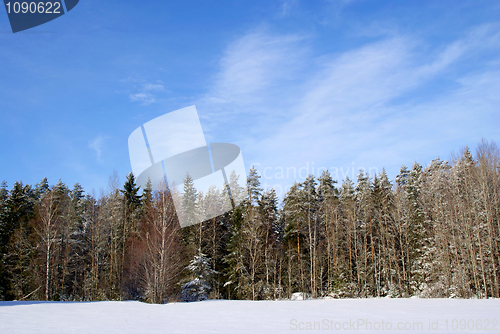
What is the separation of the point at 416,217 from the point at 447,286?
8.15 m

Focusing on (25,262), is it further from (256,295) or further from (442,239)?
(442,239)

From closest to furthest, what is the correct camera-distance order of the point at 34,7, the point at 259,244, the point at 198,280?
1. the point at 34,7
2. the point at 198,280
3. the point at 259,244

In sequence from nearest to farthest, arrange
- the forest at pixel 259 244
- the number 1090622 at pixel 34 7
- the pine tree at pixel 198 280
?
the number 1090622 at pixel 34 7 < the forest at pixel 259 244 < the pine tree at pixel 198 280

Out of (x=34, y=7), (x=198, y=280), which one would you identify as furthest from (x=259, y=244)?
(x=34, y=7)

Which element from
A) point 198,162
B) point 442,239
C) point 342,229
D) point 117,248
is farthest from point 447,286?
point 117,248

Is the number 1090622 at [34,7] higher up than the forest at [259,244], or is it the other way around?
the number 1090622 at [34,7]

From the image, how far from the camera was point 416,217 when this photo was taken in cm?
3500

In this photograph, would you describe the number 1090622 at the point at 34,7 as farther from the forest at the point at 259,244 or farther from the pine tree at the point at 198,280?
the pine tree at the point at 198,280

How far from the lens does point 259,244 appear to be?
31.2 m

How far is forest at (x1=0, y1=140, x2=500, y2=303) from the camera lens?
26625mm

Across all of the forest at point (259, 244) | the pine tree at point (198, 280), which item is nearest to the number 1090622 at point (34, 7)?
the forest at point (259, 244)

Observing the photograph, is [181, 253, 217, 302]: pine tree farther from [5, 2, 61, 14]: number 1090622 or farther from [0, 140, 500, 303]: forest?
[5, 2, 61, 14]: number 1090622

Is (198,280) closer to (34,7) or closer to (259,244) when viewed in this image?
(259,244)

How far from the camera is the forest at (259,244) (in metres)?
26.6
